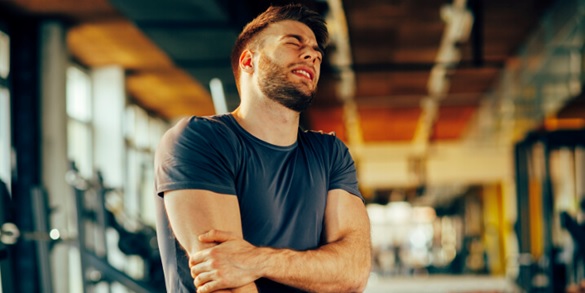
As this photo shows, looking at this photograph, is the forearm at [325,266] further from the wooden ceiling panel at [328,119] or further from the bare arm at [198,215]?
the wooden ceiling panel at [328,119]

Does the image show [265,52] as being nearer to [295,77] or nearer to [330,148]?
[295,77]

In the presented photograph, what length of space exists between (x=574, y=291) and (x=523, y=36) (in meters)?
4.38

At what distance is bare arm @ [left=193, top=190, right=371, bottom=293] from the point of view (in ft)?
4.65

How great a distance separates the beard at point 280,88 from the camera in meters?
1.55

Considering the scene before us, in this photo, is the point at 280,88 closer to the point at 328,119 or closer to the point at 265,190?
the point at 265,190

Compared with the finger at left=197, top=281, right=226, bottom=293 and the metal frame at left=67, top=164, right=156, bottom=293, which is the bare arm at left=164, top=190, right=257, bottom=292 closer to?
the finger at left=197, top=281, right=226, bottom=293

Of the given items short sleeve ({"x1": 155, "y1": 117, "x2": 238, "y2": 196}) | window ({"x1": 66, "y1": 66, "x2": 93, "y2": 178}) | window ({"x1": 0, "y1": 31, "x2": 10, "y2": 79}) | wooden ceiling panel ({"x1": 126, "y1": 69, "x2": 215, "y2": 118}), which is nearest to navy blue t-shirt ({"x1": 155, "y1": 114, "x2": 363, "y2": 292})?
Answer: short sleeve ({"x1": 155, "y1": 117, "x2": 238, "y2": 196})

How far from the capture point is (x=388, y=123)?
16.6 meters

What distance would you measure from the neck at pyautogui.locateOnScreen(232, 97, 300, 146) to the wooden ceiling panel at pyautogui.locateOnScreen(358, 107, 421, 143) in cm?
1328

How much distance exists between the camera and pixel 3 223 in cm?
281

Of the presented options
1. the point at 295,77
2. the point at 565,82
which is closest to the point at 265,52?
the point at 295,77

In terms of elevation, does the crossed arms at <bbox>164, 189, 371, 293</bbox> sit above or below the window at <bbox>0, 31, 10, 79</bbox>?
below

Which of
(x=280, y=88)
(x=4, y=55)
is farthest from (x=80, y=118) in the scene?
(x=280, y=88)

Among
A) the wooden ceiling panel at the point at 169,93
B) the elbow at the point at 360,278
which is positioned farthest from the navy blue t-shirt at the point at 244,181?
the wooden ceiling panel at the point at 169,93
